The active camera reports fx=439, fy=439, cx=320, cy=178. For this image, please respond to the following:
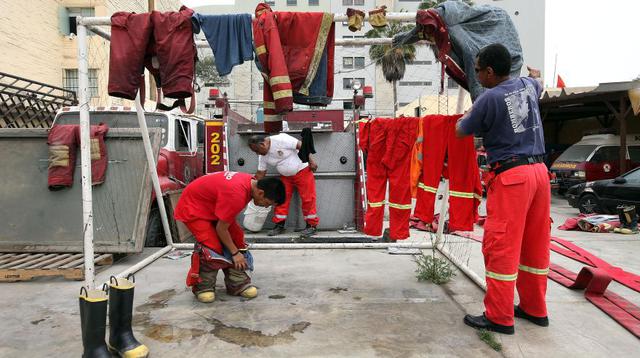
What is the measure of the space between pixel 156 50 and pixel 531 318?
12.6ft

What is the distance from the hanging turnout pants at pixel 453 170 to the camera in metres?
4.20

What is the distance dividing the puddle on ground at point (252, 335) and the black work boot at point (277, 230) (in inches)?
118

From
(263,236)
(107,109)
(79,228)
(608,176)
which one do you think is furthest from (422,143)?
(608,176)

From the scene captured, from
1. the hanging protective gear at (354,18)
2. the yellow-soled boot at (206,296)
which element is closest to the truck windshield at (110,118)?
the yellow-soled boot at (206,296)

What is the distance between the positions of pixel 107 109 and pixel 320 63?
14.4 feet

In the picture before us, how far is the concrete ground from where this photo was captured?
124 inches

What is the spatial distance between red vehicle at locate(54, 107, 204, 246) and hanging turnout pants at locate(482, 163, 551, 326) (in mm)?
4457

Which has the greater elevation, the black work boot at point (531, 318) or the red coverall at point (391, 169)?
the red coverall at point (391, 169)

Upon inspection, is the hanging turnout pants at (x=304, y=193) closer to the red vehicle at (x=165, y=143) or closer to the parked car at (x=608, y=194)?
the red vehicle at (x=165, y=143)

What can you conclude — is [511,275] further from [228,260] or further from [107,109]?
[107,109]

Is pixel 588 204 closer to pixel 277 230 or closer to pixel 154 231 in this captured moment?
pixel 277 230

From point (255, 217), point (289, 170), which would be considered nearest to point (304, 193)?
point (289, 170)

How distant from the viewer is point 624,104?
13.5 m

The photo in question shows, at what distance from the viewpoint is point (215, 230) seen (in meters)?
4.17
